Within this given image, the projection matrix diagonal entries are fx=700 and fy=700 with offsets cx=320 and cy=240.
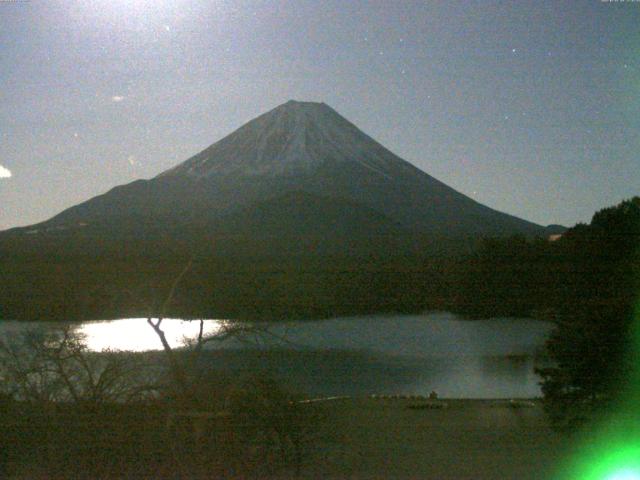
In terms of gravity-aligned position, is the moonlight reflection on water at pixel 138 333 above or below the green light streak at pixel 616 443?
above

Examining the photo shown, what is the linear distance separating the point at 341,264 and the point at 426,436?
1.09 m

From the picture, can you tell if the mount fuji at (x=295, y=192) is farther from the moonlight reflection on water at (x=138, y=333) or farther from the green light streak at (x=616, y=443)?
the green light streak at (x=616, y=443)

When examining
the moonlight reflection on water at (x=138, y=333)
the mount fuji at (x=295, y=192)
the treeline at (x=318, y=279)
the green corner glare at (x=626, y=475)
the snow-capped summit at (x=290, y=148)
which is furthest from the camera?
the snow-capped summit at (x=290, y=148)

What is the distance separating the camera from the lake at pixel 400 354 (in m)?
3.65

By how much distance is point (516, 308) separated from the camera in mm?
3809

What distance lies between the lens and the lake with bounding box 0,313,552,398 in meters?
3.65

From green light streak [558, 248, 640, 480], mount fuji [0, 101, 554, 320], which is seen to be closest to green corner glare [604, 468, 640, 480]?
green light streak [558, 248, 640, 480]

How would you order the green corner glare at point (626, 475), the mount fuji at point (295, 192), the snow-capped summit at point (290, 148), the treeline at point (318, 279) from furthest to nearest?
1. the snow-capped summit at point (290, 148)
2. the mount fuji at point (295, 192)
3. the treeline at point (318, 279)
4. the green corner glare at point (626, 475)

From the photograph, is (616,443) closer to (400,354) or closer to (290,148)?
(400,354)

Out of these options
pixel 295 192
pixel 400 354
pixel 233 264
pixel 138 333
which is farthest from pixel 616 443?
pixel 295 192

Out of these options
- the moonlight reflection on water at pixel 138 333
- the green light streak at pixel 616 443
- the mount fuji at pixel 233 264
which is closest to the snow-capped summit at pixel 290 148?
the mount fuji at pixel 233 264

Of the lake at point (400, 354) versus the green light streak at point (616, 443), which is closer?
the green light streak at point (616, 443)

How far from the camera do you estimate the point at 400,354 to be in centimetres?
428

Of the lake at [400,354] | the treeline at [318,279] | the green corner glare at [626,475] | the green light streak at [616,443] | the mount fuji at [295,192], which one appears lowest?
the green corner glare at [626,475]
